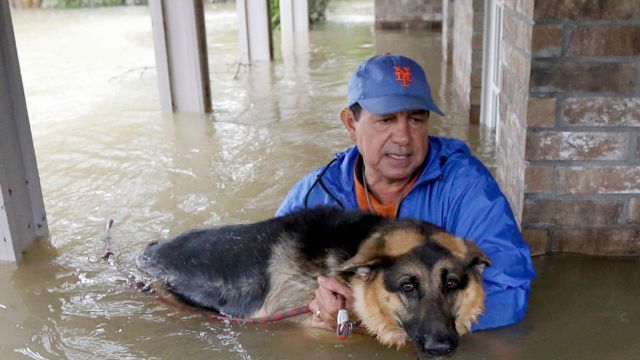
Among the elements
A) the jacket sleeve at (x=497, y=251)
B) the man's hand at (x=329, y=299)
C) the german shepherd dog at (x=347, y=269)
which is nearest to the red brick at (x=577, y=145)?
the jacket sleeve at (x=497, y=251)

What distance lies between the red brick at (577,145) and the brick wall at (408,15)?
13.6 meters

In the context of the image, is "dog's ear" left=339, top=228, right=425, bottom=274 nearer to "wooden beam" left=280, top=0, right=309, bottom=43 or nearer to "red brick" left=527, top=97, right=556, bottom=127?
"red brick" left=527, top=97, right=556, bottom=127

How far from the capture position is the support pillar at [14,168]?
15.2 ft

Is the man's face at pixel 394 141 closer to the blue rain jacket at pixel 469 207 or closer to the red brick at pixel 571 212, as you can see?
the blue rain jacket at pixel 469 207

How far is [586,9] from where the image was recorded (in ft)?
Answer: 12.5

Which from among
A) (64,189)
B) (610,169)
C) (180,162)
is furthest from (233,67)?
(610,169)

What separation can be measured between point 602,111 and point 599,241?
0.83 m

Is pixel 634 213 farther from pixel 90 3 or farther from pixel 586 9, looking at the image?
pixel 90 3

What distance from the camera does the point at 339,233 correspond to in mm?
3145

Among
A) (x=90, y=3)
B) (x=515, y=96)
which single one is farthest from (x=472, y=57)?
(x=90, y=3)

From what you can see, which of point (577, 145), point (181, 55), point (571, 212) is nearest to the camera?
point (577, 145)

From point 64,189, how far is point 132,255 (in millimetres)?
1963

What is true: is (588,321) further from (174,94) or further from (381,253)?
(174,94)

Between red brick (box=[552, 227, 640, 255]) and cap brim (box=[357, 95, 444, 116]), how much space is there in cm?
161
